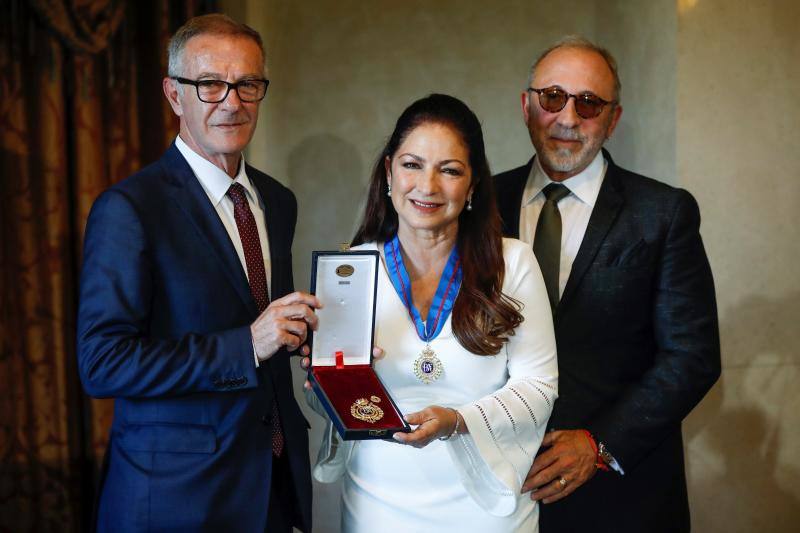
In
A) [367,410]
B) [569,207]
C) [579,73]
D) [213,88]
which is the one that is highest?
[579,73]

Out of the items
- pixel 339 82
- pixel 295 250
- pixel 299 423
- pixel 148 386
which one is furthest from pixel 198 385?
pixel 339 82

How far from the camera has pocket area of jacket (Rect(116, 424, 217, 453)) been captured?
2199 millimetres

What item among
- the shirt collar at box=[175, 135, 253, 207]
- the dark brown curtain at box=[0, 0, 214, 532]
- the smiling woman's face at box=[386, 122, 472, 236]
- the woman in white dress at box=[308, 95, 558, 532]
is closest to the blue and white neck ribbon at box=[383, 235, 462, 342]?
the woman in white dress at box=[308, 95, 558, 532]

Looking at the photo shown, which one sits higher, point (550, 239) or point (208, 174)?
point (208, 174)

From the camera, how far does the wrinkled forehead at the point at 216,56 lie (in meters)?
2.35

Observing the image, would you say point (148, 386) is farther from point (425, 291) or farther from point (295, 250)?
point (295, 250)

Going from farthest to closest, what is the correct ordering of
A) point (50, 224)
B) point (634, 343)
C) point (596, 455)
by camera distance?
point (50, 224), point (634, 343), point (596, 455)

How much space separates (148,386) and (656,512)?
61.4 inches

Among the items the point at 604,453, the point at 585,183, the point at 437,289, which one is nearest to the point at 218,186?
the point at 437,289

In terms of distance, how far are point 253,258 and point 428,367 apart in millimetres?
576

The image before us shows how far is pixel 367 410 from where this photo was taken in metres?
2.00

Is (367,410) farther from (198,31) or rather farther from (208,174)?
(198,31)

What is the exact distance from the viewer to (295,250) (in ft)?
13.3

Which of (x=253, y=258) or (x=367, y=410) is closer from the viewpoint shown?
(x=367, y=410)
